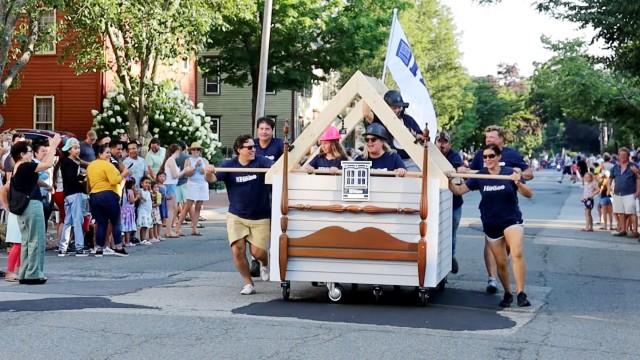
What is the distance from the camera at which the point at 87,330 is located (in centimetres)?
790

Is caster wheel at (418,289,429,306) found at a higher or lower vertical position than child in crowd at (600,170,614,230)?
lower

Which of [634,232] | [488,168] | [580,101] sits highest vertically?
[580,101]

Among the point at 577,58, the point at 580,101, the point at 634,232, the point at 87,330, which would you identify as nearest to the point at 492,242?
the point at 87,330

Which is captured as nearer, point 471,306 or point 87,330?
point 87,330

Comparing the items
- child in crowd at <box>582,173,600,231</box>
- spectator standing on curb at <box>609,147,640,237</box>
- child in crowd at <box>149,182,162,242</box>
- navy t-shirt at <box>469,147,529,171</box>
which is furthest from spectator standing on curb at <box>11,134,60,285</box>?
child in crowd at <box>582,173,600,231</box>

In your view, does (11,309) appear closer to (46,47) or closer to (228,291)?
(228,291)

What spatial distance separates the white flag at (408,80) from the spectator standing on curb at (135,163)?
694cm

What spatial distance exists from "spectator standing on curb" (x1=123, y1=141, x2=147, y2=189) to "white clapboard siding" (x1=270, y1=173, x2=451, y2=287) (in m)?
7.82

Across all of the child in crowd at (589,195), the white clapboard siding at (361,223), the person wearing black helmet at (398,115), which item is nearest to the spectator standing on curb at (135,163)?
the person wearing black helmet at (398,115)

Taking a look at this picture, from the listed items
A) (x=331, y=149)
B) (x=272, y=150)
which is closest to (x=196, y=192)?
(x=272, y=150)

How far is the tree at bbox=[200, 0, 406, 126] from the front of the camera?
34.8 meters

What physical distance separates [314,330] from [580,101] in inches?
1056

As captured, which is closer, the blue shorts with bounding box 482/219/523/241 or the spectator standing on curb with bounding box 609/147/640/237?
the blue shorts with bounding box 482/219/523/241

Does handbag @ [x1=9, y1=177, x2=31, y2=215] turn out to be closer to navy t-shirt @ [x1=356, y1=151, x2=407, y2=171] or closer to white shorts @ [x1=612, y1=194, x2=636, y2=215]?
navy t-shirt @ [x1=356, y1=151, x2=407, y2=171]
